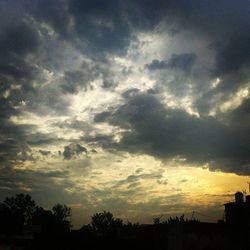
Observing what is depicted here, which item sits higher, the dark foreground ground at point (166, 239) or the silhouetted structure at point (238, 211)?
the silhouetted structure at point (238, 211)

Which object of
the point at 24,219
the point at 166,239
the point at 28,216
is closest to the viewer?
the point at 166,239

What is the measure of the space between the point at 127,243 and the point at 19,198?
107 meters

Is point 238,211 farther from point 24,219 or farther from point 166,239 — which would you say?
point 24,219

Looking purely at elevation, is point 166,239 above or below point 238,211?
below

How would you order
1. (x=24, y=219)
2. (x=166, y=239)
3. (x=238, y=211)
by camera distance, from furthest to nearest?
(x=24, y=219)
(x=238, y=211)
(x=166, y=239)

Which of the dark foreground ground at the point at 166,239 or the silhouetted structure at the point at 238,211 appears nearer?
the dark foreground ground at the point at 166,239

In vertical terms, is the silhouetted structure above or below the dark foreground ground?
above

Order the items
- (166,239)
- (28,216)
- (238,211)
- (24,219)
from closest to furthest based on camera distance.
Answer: (166,239) → (238,211) → (24,219) → (28,216)

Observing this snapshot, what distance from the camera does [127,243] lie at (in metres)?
35.8

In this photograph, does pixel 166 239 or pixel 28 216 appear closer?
pixel 166 239

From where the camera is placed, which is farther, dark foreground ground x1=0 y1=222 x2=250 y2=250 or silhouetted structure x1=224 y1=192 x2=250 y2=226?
silhouetted structure x1=224 y1=192 x2=250 y2=226

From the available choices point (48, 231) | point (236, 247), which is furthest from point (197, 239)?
point (48, 231)

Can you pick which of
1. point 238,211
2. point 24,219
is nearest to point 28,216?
point 24,219

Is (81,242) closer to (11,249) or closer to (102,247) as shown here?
(102,247)
